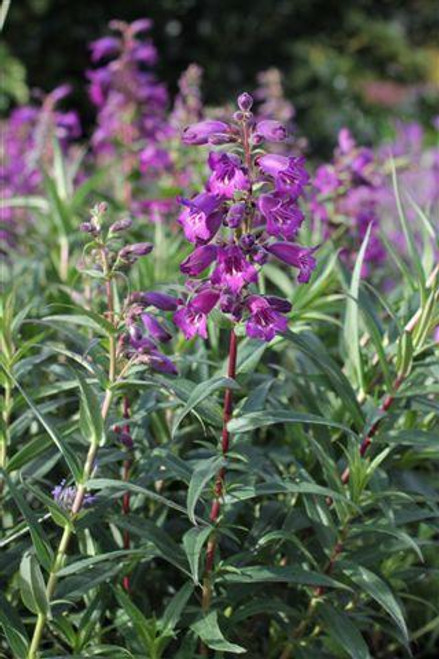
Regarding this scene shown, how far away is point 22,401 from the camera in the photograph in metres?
2.45

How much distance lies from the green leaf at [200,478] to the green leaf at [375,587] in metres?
0.48

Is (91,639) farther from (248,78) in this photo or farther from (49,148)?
(248,78)

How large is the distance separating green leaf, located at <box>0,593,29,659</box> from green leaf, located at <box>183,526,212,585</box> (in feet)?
1.32

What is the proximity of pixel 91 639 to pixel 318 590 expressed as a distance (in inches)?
22.5

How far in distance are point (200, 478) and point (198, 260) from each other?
0.44 m

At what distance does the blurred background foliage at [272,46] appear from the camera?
10.5m

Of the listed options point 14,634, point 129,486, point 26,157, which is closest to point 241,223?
point 129,486

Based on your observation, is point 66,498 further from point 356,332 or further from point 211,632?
point 356,332

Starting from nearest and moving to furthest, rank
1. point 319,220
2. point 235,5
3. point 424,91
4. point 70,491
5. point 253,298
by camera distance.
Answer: point 253,298
point 70,491
point 319,220
point 235,5
point 424,91

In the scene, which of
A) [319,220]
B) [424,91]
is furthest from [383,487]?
[424,91]

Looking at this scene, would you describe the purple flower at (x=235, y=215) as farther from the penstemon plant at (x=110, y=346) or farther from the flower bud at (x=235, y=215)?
the penstemon plant at (x=110, y=346)

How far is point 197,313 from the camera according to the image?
199 cm

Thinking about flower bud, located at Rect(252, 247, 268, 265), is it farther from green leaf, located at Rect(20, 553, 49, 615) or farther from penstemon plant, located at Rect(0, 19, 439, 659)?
green leaf, located at Rect(20, 553, 49, 615)

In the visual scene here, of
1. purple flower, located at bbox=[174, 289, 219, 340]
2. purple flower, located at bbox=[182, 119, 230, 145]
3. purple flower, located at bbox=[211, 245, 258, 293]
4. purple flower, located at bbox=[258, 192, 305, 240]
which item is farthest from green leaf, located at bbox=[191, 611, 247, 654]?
purple flower, located at bbox=[182, 119, 230, 145]
